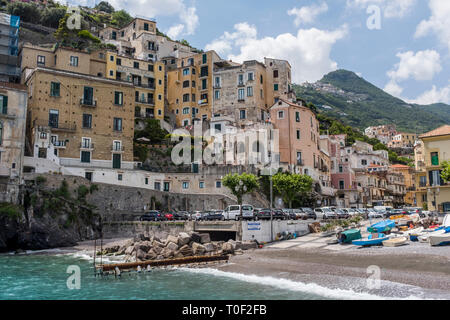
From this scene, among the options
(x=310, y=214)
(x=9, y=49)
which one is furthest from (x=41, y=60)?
(x=310, y=214)

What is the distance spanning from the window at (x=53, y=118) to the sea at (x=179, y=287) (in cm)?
2750

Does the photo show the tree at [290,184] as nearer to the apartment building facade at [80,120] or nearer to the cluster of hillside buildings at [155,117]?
the cluster of hillside buildings at [155,117]

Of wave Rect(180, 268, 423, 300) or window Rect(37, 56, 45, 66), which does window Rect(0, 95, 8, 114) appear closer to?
window Rect(37, 56, 45, 66)

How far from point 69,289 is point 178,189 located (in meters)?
35.3

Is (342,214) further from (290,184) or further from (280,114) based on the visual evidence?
(280,114)

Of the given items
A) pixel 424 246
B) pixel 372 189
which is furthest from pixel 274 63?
pixel 424 246

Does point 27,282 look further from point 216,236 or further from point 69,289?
point 216,236

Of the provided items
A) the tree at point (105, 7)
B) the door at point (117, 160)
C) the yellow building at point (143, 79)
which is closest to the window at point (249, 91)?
the yellow building at point (143, 79)

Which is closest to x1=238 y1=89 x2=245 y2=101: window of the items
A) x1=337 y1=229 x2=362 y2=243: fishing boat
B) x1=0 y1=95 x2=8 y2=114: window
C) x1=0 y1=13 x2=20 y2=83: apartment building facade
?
x1=0 y1=13 x2=20 y2=83: apartment building facade

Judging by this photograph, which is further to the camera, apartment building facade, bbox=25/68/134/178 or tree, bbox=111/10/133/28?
tree, bbox=111/10/133/28

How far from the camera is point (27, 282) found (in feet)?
76.0

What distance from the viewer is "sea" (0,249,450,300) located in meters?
18.0

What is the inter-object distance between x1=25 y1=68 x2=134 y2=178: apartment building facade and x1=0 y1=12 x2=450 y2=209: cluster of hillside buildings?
14cm
